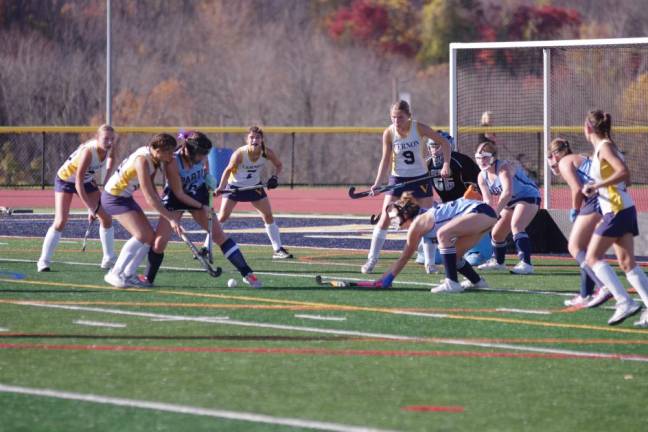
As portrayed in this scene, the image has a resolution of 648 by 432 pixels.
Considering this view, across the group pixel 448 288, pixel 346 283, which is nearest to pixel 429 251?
pixel 346 283

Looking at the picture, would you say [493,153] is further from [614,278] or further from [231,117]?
[231,117]

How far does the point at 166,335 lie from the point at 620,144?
860 inches

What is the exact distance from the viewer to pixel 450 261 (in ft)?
44.3

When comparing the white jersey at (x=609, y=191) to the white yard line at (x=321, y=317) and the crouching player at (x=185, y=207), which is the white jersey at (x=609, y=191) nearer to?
the white yard line at (x=321, y=317)

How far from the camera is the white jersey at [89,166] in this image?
49.5 ft

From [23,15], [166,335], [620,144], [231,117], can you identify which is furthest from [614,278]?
[23,15]

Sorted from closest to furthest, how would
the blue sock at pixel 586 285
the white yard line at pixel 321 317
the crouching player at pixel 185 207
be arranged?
the white yard line at pixel 321 317, the blue sock at pixel 586 285, the crouching player at pixel 185 207

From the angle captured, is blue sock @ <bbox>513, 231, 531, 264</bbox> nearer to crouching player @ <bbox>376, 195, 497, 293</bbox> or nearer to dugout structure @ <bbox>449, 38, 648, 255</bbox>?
crouching player @ <bbox>376, 195, 497, 293</bbox>

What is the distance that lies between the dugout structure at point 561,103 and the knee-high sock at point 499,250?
229 inches

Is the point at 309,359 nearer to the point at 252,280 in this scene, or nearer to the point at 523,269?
the point at 252,280

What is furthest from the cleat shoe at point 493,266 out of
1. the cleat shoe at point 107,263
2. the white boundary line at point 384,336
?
the white boundary line at point 384,336

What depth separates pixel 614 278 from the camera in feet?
36.6

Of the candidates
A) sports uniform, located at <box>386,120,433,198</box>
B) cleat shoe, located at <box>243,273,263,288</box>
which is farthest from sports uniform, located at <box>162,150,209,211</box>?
sports uniform, located at <box>386,120,433,198</box>

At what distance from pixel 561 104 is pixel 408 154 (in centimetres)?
2147
